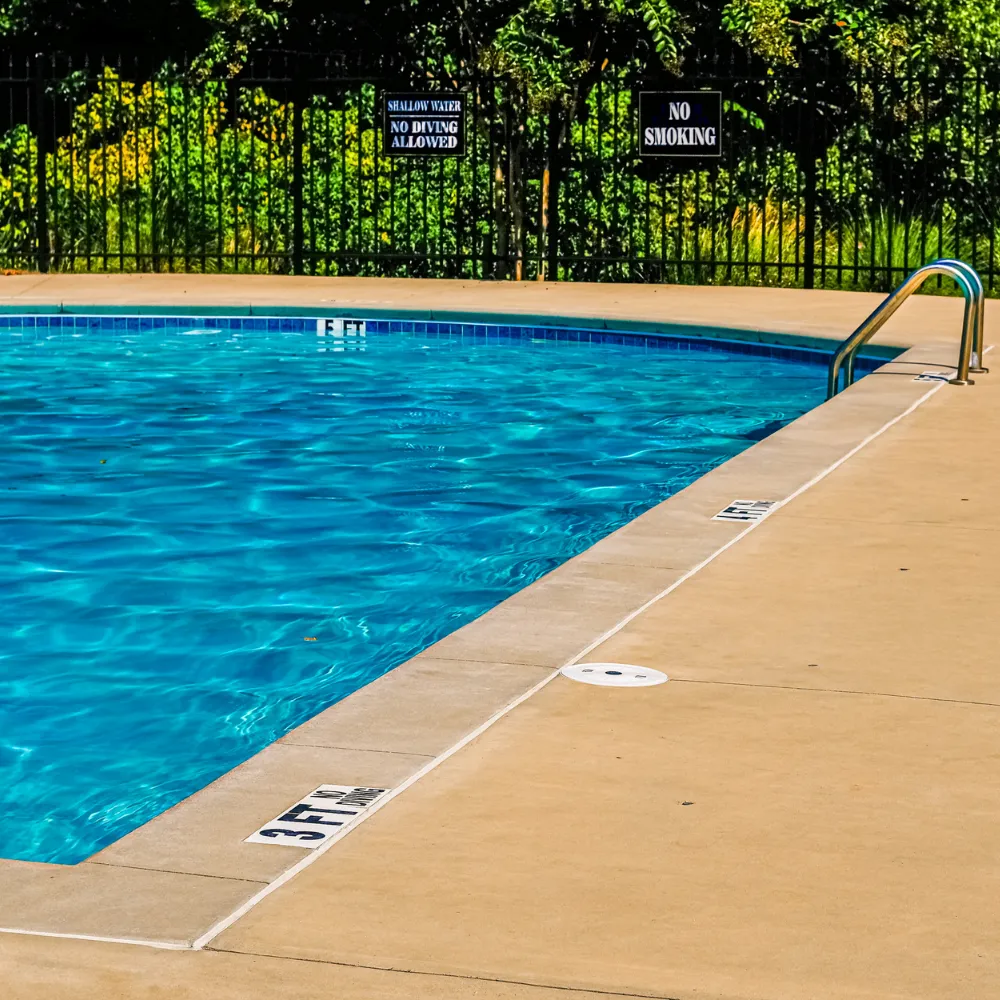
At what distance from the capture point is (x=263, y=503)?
32.9 feet

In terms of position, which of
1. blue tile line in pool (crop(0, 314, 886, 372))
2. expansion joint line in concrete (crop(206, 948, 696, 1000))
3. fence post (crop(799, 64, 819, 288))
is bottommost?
expansion joint line in concrete (crop(206, 948, 696, 1000))

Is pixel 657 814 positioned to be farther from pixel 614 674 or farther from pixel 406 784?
pixel 614 674

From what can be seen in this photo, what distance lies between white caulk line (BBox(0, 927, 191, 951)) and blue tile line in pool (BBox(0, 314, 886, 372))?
11716 millimetres

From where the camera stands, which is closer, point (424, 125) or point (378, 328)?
point (378, 328)

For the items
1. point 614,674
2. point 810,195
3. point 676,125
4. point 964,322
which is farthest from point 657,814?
point 676,125

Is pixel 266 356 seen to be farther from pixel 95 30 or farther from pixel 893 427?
pixel 95 30

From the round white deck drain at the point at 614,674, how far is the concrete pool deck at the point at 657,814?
67mm

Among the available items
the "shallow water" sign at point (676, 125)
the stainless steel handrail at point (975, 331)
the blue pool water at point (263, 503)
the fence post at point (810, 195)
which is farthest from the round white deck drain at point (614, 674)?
the "shallow water" sign at point (676, 125)

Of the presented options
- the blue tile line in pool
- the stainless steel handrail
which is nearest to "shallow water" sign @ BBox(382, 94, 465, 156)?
the blue tile line in pool

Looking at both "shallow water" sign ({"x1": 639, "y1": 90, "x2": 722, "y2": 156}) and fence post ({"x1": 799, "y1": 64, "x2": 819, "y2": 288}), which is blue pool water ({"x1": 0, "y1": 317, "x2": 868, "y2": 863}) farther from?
"shallow water" sign ({"x1": 639, "y1": 90, "x2": 722, "y2": 156})

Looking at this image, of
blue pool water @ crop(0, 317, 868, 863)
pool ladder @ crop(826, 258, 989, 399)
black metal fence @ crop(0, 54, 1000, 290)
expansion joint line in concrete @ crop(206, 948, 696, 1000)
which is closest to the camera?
expansion joint line in concrete @ crop(206, 948, 696, 1000)

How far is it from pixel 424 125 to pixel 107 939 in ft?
52.8

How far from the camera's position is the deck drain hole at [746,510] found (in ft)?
25.6

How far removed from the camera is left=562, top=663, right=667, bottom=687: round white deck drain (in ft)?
17.8
